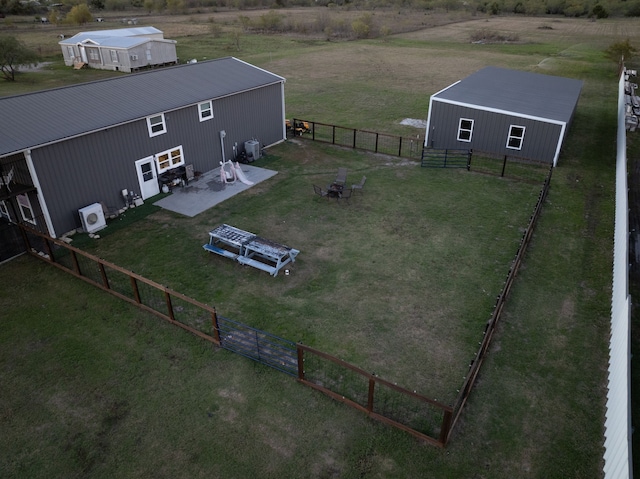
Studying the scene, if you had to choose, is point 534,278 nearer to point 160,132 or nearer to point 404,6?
point 160,132

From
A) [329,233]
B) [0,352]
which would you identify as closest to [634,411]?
[329,233]

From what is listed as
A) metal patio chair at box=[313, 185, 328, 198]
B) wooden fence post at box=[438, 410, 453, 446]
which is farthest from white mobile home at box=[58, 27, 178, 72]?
wooden fence post at box=[438, 410, 453, 446]

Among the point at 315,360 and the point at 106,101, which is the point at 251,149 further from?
the point at 315,360

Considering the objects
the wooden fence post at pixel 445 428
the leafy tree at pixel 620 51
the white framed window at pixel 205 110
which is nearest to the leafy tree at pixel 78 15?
the white framed window at pixel 205 110

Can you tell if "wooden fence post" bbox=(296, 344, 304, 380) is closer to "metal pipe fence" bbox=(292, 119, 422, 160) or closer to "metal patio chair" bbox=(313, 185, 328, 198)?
"metal patio chair" bbox=(313, 185, 328, 198)

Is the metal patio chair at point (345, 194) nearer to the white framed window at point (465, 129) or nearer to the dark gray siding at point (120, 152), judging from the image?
the dark gray siding at point (120, 152)

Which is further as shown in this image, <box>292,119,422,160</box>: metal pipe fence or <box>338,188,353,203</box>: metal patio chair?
<box>292,119,422,160</box>: metal pipe fence
